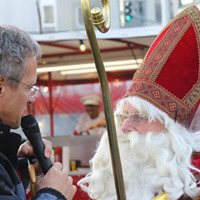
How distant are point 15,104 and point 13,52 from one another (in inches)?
6.8

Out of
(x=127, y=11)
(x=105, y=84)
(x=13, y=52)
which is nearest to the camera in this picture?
(x=105, y=84)

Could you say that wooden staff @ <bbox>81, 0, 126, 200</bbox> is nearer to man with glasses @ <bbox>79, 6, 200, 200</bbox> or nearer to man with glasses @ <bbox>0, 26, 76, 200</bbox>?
man with glasses @ <bbox>0, 26, 76, 200</bbox>

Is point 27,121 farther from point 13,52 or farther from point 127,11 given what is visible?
point 127,11

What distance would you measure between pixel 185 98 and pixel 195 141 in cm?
21

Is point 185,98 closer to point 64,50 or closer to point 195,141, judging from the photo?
point 195,141

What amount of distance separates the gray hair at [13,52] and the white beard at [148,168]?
0.81m

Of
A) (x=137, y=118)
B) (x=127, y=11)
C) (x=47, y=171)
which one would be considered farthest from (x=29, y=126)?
(x=127, y=11)

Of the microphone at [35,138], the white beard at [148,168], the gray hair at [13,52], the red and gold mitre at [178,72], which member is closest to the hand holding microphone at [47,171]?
the microphone at [35,138]

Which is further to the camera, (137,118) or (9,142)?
(137,118)

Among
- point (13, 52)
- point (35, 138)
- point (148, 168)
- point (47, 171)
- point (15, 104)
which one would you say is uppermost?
point (13, 52)

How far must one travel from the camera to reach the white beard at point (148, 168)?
189 centimetres

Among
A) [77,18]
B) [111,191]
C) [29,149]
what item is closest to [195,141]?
[111,191]

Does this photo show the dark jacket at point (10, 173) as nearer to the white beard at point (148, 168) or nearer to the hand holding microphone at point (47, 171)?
the hand holding microphone at point (47, 171)

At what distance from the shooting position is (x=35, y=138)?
1459 millimetres
